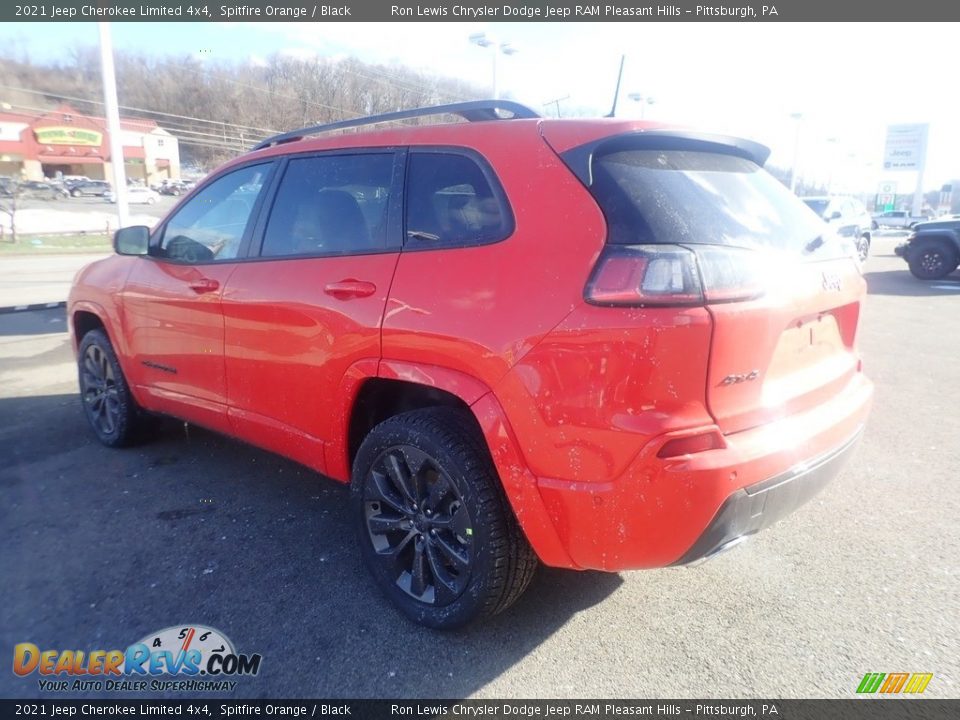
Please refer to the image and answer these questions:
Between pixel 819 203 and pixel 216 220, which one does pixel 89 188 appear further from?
pixel 216 220

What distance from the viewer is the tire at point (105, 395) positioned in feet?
14.1

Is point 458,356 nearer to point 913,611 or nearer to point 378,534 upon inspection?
point 378,534

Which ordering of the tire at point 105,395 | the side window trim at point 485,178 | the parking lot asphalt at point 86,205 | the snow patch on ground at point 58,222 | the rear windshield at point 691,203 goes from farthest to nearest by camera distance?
the parking lot asphalt at point 86,205 < the snow patch on ground at point 58,222 < the tire at point 105,395 < the side window trim at point 485,178 < the rear windshield at point 691,203

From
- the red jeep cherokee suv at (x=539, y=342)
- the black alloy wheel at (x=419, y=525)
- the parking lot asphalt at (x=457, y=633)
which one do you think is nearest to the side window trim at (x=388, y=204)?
the red jeep cherokee suv at (x=539, y=342)

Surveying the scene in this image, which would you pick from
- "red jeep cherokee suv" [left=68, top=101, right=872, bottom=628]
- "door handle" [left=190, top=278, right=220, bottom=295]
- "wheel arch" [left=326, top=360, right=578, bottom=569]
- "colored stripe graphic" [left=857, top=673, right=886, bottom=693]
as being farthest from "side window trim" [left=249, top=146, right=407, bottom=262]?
"colored stripe graphic" [left=857, top=673, right=886, bottom=693]

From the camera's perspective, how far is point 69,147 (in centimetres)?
5844

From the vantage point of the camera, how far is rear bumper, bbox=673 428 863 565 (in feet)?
6.59

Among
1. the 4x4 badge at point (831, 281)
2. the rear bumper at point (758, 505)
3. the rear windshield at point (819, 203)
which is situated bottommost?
the rear bumper at point (758, 505)

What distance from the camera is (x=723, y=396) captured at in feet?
6.64

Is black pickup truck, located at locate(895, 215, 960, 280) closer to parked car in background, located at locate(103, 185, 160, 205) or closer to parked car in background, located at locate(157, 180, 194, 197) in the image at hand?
parked car in background, located at locate(103, 185, 160, 205)

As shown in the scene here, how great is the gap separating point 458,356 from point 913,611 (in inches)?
83.2

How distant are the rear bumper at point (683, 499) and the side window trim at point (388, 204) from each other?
1201 millimetres

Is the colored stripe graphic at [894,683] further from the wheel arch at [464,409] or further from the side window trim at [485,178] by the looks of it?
the side window trim at [485,178]

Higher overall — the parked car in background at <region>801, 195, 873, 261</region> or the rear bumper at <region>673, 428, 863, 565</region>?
the parked car in background at <region>801, 195, 873, 261</region>
